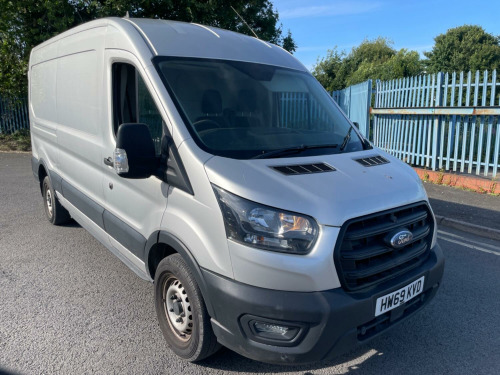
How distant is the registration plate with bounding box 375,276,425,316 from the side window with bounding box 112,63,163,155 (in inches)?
68.2

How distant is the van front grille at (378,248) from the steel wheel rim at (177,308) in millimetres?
1050

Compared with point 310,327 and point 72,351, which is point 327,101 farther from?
point 72,351

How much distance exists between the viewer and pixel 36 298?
11.8 ft

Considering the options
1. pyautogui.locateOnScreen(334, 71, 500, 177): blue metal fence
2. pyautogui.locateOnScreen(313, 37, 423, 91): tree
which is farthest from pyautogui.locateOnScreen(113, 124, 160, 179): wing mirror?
pyautogui.locateOnScreen(313, 37, 423, 91): tree

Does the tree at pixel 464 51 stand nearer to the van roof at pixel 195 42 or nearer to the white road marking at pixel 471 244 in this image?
the white road marking at pixel 471 244

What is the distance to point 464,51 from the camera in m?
30.8

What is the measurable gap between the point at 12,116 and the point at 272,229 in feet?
56.6

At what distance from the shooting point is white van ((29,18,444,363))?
218 cm

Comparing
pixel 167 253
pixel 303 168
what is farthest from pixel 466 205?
pixel 167 253

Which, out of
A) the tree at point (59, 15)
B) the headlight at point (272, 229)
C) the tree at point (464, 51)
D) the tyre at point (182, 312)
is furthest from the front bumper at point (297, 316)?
the tree at point (464, 51)

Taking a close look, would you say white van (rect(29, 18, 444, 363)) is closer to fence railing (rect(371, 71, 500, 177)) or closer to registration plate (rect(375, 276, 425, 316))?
registration plate (rect(375, 276, 425, 316))

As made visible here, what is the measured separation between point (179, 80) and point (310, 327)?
1.89m

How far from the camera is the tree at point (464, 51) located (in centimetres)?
2998

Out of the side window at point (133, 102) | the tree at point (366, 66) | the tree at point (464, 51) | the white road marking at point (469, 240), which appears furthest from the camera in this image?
the tree at point (464, 51)
